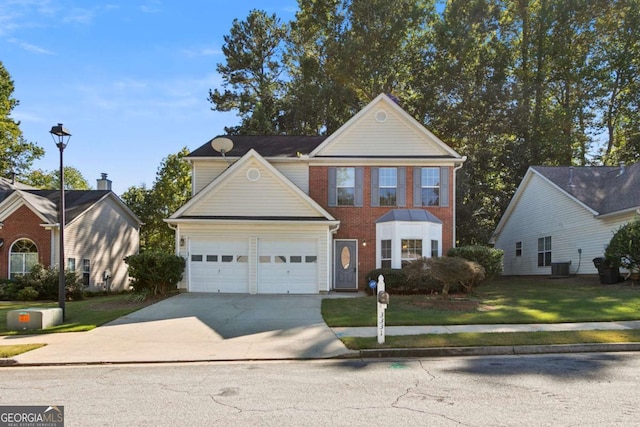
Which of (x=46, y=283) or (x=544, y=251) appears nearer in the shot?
(x=46, y=283)

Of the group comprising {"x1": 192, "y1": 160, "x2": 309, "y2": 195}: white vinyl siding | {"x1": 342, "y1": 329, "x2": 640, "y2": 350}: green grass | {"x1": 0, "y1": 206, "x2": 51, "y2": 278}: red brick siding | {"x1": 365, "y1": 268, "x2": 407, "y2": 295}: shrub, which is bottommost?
{"x1": 342, "y1": 329, "x2": 640, "y2": 350}: green grass

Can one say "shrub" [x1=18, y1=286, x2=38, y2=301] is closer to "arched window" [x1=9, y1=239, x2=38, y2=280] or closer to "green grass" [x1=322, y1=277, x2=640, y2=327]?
"arched window" [x1=9, y1=239, x2=38, y2=280]

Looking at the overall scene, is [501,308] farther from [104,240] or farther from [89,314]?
[104,240]

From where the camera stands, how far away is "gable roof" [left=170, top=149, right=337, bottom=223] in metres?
20.6

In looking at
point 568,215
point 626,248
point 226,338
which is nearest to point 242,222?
point 226,338

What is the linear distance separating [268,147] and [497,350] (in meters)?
17.6

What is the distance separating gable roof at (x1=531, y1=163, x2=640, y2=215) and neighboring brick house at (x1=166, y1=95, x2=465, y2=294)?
240 inches

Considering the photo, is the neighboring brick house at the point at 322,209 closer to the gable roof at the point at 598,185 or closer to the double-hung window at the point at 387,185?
the double-hung window at the point at 387,185

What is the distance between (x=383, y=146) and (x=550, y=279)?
10.2 meters

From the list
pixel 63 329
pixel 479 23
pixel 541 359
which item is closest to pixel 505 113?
pixel 479 23

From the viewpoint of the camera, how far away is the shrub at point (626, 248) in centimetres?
1778

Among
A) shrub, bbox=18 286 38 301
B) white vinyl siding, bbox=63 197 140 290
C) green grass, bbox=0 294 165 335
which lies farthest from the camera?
white vinyl siding, bbox=63 197 140 290

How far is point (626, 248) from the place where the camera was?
17.9 metres

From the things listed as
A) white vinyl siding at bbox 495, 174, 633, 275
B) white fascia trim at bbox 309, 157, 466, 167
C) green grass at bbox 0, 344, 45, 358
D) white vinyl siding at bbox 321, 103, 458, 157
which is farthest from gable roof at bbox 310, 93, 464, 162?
green grass at bbox 0, 344, 45, 358
